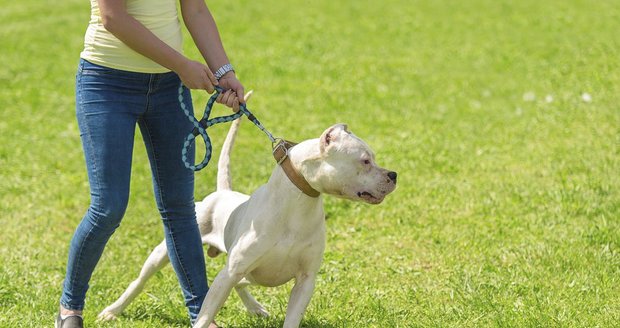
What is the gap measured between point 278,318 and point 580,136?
521cm

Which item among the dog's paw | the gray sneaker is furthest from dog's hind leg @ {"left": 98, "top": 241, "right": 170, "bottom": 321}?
the gray sneaker

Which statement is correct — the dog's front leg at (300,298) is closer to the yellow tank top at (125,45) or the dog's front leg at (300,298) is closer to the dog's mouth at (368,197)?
the dog's mouth at (368,197)

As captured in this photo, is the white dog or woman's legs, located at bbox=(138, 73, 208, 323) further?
woman's legs, located at bbox=(138, 73, 208, 323)

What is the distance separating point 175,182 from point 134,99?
1.65ft

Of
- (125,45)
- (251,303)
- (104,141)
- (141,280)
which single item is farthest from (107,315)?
(125,45)

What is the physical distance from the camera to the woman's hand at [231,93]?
4.66 m

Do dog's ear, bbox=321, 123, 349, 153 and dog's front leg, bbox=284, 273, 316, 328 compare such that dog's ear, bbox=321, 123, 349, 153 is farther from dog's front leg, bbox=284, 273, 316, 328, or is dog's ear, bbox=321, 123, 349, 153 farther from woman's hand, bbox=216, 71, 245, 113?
dog's front leg, bbox=284, 273, 316, 328

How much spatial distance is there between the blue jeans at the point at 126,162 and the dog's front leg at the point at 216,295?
Result: 17.3 inches

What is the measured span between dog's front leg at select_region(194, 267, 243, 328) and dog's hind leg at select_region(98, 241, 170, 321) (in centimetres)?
70

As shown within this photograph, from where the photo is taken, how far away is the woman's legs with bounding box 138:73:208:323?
15.7ft

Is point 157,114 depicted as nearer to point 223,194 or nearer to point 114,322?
point 223,194

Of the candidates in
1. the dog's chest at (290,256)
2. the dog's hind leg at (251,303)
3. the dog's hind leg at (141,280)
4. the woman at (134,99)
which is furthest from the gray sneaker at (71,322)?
the dog's chest at (290,256)

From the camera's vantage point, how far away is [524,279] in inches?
232

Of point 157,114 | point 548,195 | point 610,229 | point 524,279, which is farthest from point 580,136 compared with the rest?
point 157,114
